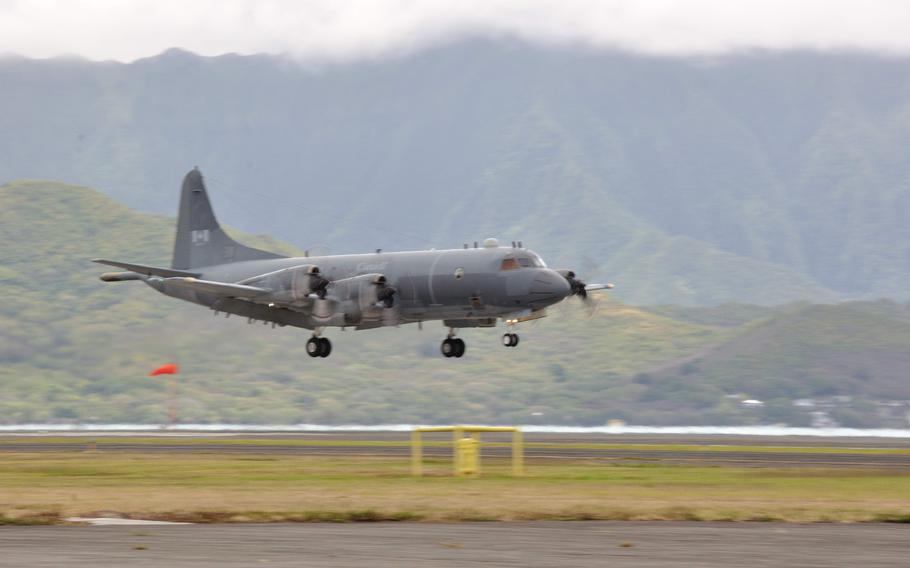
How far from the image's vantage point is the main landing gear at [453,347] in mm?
66750

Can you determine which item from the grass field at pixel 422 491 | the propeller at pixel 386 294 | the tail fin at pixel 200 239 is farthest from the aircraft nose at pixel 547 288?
the tail fin at pixel 200 239

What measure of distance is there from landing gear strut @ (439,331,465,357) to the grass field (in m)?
9.26

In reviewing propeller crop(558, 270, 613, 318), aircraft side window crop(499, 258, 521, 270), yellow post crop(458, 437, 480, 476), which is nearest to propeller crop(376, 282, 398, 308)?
aircraft side window crop(499, 258, 521, 270)

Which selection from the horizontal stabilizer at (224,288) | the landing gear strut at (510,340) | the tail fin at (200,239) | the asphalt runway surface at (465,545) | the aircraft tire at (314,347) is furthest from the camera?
the tail fin at (200,239)

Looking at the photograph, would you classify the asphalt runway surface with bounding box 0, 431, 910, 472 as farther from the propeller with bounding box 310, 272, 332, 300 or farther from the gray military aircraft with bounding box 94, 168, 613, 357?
the propeller with bounding box 310, 272, 332, 300

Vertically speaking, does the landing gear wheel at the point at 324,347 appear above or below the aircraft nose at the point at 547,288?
below

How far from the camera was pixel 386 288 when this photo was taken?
64.4 m

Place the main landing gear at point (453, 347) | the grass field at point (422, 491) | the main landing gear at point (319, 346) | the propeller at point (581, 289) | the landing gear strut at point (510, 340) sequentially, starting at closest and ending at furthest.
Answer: the grass field at point (422, 491) < the landing gear strut at point (510, 340) < the propeller at point (581, 289) < the main landing gear at point (453, 347) < the main landing gear at point (319, 346)

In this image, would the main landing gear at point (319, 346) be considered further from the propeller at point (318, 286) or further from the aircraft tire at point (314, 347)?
the propeller at point (318, 286)

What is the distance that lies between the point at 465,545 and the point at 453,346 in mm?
41045

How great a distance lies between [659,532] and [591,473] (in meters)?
22.0

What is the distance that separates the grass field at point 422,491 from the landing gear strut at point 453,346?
926 centimetres

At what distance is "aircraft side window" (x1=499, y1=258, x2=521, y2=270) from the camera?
203 ft

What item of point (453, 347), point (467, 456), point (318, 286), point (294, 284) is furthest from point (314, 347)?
point (467, 456)
